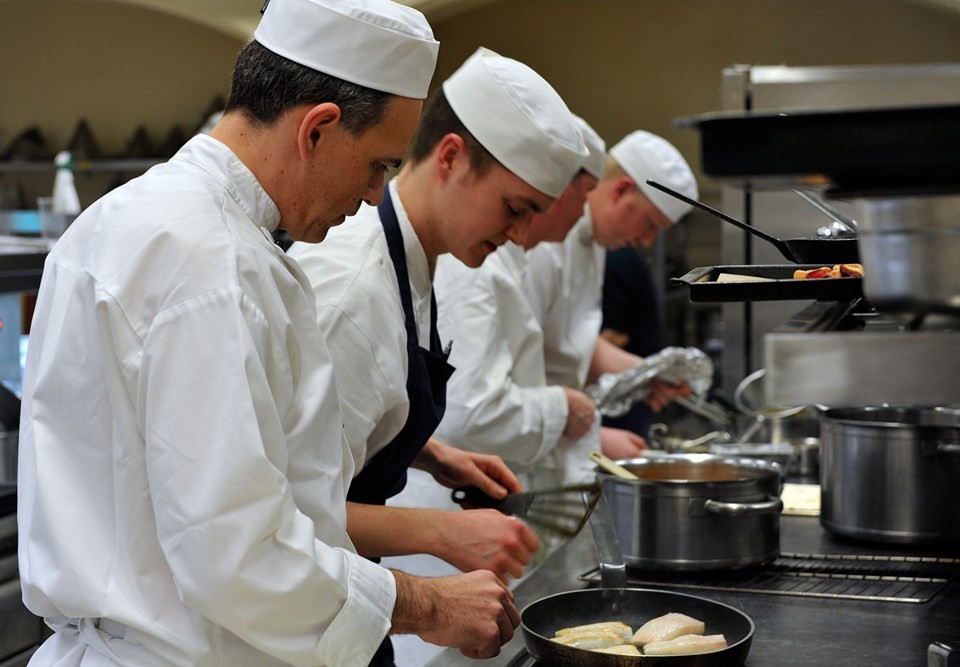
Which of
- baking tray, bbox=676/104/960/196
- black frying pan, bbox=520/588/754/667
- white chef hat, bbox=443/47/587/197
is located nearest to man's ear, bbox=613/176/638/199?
white chef hat, bbox=443/47/587/197

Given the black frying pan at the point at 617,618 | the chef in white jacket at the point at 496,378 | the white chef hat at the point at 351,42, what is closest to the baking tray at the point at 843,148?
the white chef hat at the point at 351,42

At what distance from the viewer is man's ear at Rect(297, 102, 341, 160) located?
1284 millimetres

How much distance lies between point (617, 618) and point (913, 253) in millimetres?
797

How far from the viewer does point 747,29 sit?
732 cm

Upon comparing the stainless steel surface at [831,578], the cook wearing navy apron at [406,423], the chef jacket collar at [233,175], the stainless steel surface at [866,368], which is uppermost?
the chef jacket collar at [233,175]

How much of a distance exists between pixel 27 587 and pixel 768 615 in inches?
39.2

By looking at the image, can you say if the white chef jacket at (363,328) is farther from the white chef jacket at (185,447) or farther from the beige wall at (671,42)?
the beige wall at (671,42)

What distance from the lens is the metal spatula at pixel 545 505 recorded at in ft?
6.32

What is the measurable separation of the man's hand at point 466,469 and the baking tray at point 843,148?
3.39ft

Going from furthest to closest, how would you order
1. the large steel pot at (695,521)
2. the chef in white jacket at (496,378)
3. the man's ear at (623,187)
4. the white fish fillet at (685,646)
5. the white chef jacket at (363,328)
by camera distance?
1. the man's ear at (623,187)
2. the chef in white jacket at (496,378)
3. the large steel pot at (695,521)
4. the white chef jacket at (363,328)
5. the white fish fillet at (685,646)

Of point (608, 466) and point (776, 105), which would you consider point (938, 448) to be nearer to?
point (608, 466)

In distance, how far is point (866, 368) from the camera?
3.12ft

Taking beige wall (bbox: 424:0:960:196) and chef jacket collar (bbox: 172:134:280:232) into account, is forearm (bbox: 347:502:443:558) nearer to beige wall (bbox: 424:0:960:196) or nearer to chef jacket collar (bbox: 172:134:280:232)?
chef jacket collar (bbox: 172:134:280:232)

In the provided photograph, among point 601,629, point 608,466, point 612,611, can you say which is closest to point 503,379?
point 608,466
